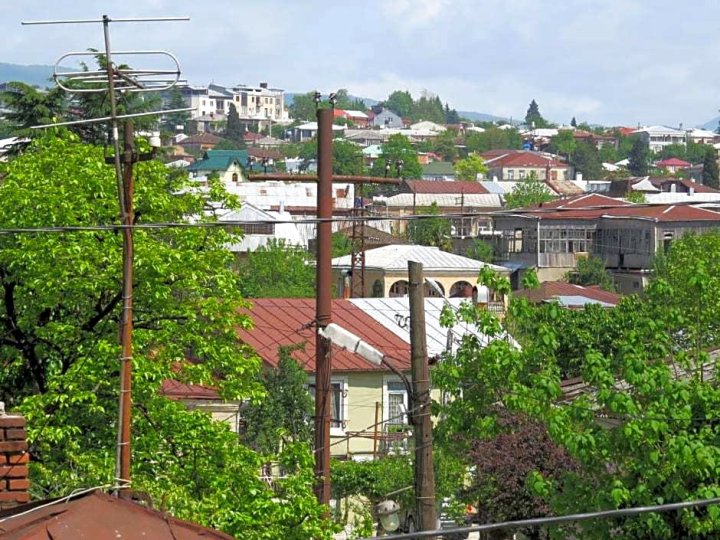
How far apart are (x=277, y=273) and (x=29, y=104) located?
2494 cm

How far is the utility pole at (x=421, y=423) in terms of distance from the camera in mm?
12820

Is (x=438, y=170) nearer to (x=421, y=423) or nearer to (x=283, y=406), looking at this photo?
(x=283, y=406)

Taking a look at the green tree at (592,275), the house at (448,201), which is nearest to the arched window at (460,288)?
the green tree at (592,275)

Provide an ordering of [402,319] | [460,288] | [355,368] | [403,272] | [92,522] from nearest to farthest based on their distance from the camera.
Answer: [92,522], [355,368], [402,319], [403,272], [460,288]

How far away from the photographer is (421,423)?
12875 mm

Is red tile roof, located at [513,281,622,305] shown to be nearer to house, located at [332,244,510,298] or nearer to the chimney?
house, located at [332,244,510,298]

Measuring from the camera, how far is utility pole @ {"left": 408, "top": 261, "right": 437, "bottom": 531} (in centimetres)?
1282

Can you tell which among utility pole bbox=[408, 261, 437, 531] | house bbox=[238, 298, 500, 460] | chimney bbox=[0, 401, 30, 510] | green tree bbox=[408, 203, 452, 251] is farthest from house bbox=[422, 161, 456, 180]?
chimney bbox=[0, 401, 30, 510]

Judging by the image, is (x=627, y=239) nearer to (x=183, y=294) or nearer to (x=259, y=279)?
(x=259, y=279)

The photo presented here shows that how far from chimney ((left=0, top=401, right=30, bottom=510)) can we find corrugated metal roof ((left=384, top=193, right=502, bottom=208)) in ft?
375

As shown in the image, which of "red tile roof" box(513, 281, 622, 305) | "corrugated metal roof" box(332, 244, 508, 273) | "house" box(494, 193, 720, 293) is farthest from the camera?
"house" box(494, 193, 720, 293)

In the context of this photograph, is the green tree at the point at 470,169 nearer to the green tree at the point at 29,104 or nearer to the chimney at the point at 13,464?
the green tree at the point at 29,104

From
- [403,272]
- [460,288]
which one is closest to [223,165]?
[460,288]

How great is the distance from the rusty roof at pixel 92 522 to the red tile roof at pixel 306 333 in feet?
74.6
